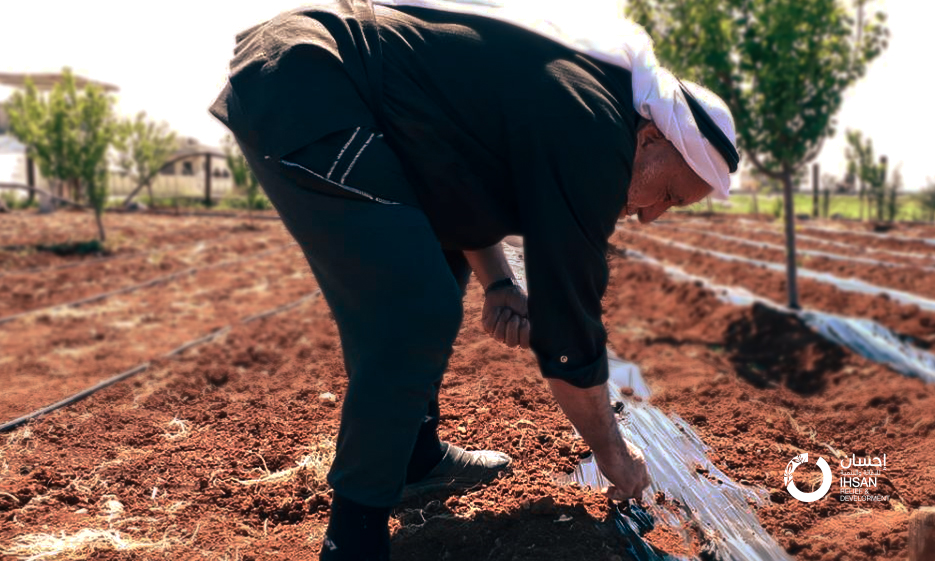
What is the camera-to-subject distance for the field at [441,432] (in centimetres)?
191

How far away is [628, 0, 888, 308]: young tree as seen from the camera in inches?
234

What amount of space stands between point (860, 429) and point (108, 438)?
9.64 ft

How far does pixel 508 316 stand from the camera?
6.16 ft

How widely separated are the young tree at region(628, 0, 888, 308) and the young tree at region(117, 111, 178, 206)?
19230 mm

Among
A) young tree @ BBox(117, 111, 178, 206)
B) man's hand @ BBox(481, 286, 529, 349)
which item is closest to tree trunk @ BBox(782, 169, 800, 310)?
man's hand @ BBox(481, 286, 529, 349)

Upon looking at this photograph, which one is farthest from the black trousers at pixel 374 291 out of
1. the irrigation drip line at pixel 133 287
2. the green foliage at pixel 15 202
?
the green foliage at pixel 15 202

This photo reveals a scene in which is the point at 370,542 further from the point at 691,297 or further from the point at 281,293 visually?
the point at 281,293

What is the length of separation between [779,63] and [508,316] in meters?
5.14

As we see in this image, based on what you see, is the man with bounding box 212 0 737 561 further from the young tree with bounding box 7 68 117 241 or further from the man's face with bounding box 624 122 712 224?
the young tree with bounding box 7 68 117 241

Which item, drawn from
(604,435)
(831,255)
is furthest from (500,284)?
(831,255)

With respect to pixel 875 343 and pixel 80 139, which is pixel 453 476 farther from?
pixel 80 139

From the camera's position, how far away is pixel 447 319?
1441mm

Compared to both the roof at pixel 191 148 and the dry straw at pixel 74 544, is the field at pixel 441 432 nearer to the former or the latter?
the dry straw at pixel 74 544

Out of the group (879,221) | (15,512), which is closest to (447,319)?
(15,512)
